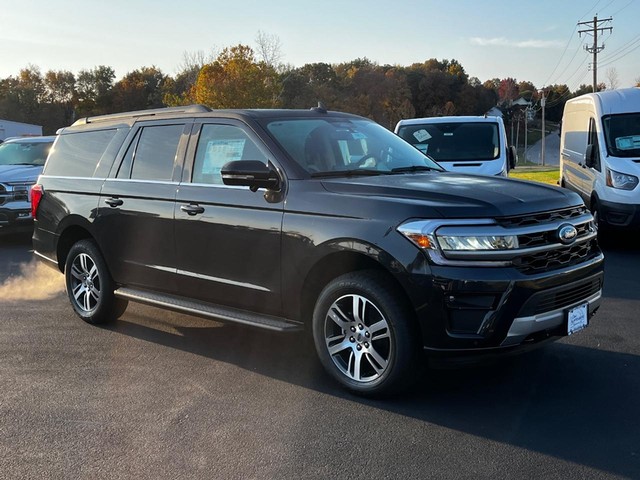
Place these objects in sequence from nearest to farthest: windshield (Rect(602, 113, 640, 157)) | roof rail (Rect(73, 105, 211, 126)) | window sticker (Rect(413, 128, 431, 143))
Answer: roof rail (Rect(73, 105, 211, 126))
windshield (Rect(602, 113, 640, 157))
window sticker (Rect(413, 128, 431, 143))

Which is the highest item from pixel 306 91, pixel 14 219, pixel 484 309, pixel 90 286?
Answer: pixel 306 91

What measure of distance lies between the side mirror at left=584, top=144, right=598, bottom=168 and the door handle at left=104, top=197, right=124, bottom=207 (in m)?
7.37

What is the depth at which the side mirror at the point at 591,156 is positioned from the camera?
1004cm

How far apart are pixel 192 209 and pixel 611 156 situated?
23.0 feet

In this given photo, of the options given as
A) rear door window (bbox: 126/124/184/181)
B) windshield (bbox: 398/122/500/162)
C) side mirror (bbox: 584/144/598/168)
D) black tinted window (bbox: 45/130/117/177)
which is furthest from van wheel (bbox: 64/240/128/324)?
side mirror (bbox: 584/144/598/168)

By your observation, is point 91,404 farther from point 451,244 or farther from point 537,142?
point 537,142

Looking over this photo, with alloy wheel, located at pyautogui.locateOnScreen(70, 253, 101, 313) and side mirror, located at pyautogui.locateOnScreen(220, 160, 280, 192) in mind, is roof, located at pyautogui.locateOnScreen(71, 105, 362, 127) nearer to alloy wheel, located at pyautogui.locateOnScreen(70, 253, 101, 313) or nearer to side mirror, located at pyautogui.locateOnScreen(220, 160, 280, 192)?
side mirror, located at pyautogui.locateOnScreen(220, 160, 280, 192)

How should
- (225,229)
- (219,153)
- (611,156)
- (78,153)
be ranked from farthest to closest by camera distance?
(611,156)
(78,153)
(219,153)
(225,229)

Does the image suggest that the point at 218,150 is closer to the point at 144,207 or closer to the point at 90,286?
the point at 144,207

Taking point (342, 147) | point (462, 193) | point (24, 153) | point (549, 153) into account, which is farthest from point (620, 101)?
point (549, 153)

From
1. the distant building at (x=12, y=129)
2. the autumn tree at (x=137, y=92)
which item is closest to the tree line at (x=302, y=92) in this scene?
the autumn tree at (x=137, y=92)

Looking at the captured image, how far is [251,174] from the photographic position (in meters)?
4.40

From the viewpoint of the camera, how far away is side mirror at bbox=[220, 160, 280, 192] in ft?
14.4

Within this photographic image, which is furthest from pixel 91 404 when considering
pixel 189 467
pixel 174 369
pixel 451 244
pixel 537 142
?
pixel 537 142
